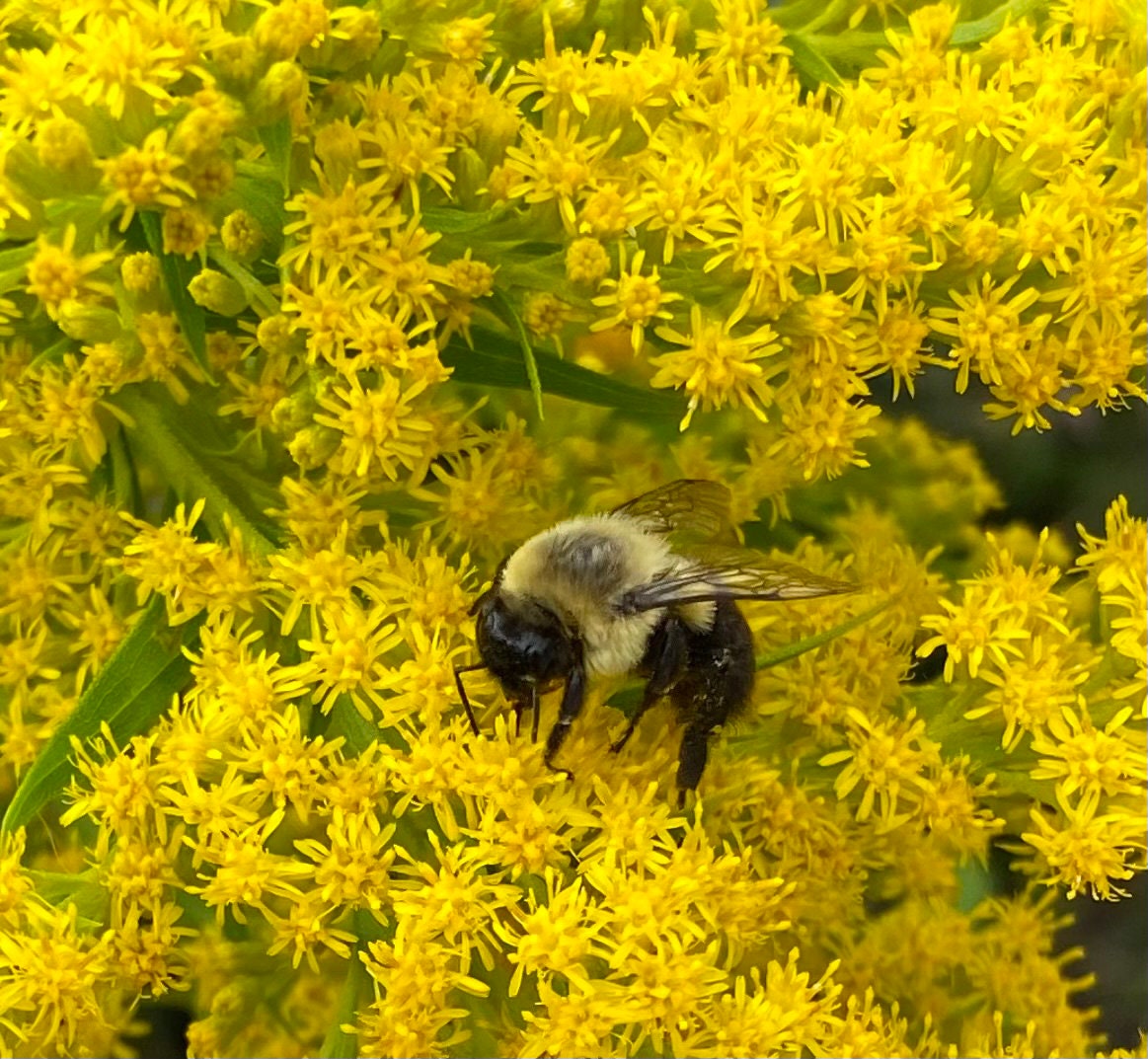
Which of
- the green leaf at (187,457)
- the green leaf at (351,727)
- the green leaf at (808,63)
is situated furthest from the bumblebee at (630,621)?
the green leaf at (808,63)

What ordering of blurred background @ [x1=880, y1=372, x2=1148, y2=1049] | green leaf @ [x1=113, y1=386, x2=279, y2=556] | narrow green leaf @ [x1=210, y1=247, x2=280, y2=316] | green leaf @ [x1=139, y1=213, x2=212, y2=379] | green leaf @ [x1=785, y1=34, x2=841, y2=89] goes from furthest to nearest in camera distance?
blurred background @ [x1=880, y1=372, x2=1148, y2=1049]
green leaf @ [x1=785, y1=34, x2=841, y2=89]
green leaf @ [x1=113, y1=386, x2=279, y2=556]
narrow green leaf @ [x1=210, y1=247, x2=280, y2=316]
green leaf @ [x1=139, y1=213, x2=212, y2=379]

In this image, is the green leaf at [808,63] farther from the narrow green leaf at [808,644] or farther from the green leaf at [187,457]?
the green leaf at [187,457]

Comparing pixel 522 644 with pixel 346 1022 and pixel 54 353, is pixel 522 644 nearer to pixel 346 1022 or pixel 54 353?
pixel 346 1022

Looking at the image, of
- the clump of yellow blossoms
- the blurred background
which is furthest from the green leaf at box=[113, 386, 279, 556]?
the blurred background

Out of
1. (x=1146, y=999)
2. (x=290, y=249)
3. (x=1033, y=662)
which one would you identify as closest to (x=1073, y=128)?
(x=1033, y=662)

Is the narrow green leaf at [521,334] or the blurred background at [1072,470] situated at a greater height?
the narrow green leaf at [521,334]

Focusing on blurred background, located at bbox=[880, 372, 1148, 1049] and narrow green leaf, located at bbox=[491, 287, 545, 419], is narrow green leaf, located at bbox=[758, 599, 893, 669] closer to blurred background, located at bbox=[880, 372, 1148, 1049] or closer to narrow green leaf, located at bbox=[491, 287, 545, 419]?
narrow green leaf, located at bbox=[491, 287, 545, 419]

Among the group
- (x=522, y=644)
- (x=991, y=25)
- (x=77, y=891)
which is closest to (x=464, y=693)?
(x=522, y=644)
